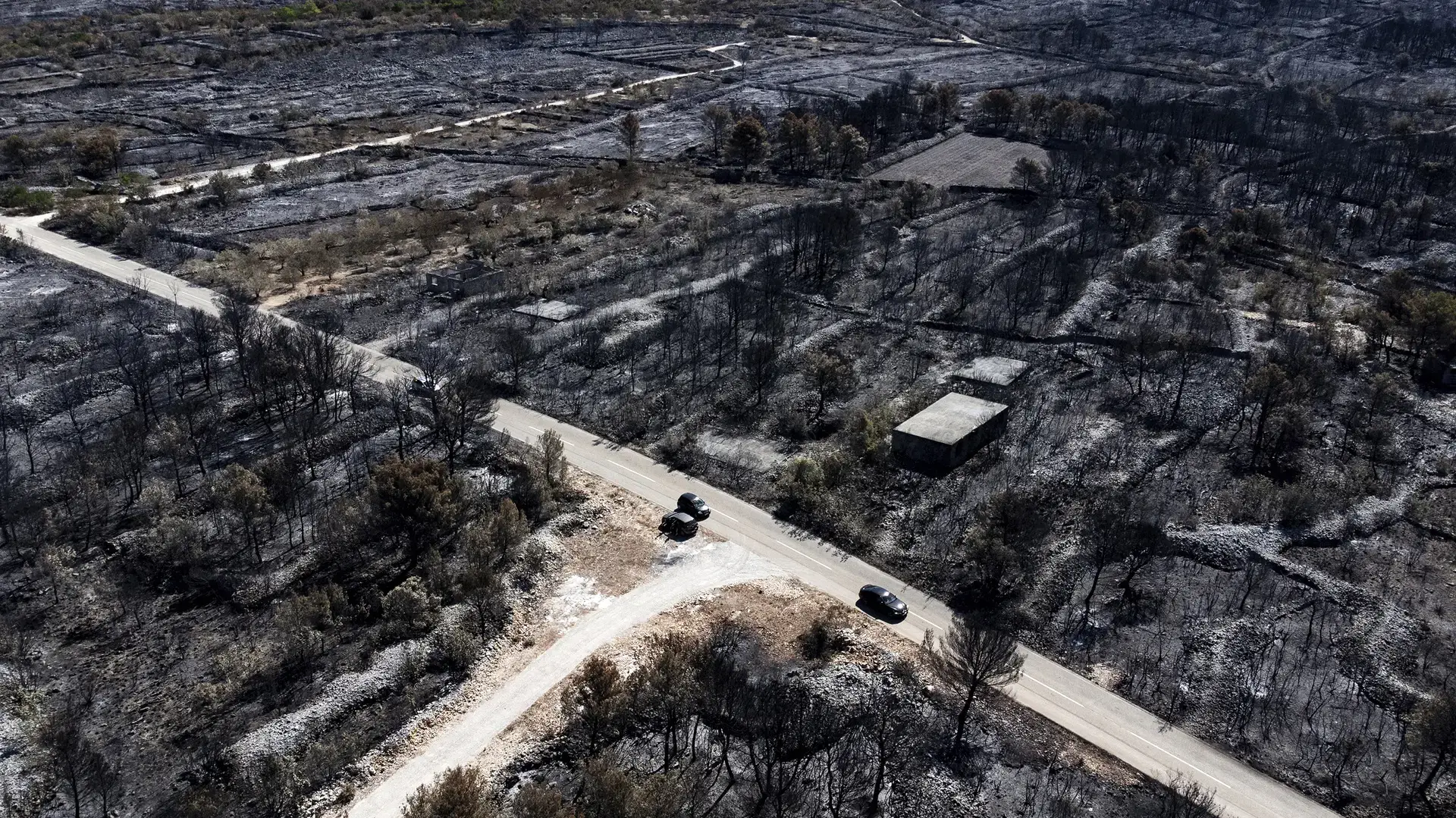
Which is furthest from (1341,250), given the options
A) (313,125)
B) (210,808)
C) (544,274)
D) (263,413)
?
(313,125)

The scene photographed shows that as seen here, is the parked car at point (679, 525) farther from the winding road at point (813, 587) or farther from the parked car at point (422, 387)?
the parked car at point (422, 387)

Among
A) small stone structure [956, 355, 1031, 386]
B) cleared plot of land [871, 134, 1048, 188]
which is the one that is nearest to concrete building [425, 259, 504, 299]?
small stone structure [956, 355, 1031, 386]

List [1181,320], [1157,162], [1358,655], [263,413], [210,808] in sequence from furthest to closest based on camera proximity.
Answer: [1157,162], [1181,320], [263,413], [1358,655], [210,808]

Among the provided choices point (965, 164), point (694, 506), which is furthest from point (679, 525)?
point (965, 164)

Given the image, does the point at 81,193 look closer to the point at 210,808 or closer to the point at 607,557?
the point at 607,557

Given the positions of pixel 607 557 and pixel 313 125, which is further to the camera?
pixel 313 125

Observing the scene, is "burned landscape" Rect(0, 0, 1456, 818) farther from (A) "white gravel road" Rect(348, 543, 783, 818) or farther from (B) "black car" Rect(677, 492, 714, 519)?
(B) "black car" Rect(677, 492, 714, 519)

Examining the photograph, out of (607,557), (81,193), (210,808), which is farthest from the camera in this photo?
(81,193)
